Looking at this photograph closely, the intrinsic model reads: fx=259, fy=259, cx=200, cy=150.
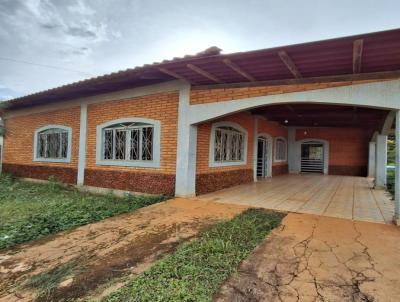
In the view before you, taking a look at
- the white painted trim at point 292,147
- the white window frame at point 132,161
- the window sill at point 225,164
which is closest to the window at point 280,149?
the white painted trim at point 292,147

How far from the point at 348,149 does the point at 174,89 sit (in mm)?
12637

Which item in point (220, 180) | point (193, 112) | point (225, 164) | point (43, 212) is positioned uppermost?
point (193, 112)

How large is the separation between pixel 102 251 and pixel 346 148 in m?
15.5

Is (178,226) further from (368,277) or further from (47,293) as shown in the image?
(368,277)

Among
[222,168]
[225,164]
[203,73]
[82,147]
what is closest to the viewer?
[203,73]

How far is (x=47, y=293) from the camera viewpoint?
2289 mm

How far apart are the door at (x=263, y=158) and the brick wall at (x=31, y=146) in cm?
801

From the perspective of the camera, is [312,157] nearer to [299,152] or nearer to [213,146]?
[299,152]

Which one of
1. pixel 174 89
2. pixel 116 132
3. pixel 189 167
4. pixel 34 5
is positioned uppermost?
pixel 34 5

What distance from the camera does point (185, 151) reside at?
646 cm

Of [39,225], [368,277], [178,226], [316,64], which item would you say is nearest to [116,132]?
[39,225]

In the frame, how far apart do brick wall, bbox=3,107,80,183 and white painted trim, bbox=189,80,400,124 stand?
19.3 feet

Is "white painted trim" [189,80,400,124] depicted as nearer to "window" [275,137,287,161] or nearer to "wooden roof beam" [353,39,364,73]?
"wooden roof beam" [353,39,364,73]

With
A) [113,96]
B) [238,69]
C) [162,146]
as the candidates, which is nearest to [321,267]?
[238,69]
